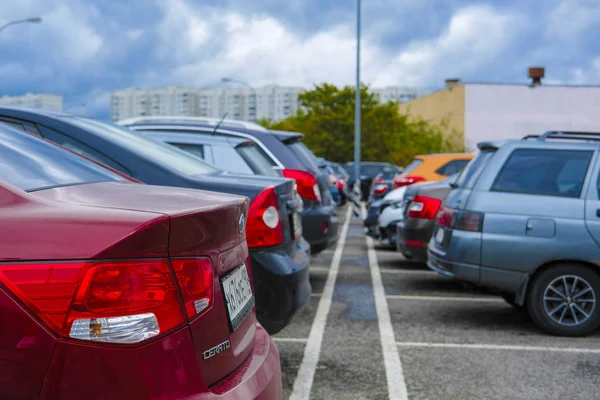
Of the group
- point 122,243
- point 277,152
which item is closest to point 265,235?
point 122,243

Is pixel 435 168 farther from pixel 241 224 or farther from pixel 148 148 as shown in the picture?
pixel 241 224

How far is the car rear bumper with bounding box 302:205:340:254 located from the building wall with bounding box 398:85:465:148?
5035cm

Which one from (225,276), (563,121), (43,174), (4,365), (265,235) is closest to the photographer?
(4,365)

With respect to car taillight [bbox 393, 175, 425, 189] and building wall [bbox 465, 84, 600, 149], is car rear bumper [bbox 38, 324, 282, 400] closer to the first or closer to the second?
car taillight [bbox 393, 175, 425, 189]

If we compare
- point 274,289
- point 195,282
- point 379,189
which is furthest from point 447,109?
point 195,282

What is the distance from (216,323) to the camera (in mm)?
2605

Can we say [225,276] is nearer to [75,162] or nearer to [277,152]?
[75,162]

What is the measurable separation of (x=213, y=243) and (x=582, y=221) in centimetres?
494

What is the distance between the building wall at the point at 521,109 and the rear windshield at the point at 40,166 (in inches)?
2408

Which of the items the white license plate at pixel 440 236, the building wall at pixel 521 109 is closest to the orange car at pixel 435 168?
the white license plate at pixel 440 236

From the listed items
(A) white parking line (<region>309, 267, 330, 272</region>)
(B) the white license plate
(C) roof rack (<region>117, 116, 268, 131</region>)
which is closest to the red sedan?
(B) the white license plate

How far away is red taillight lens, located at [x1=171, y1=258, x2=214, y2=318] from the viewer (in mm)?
2412

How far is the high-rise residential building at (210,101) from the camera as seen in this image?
15600 centimetres

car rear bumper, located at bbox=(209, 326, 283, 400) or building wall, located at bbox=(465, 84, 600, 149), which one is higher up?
Result: building wall, located at bbox=(465, 84, 600, 149)
